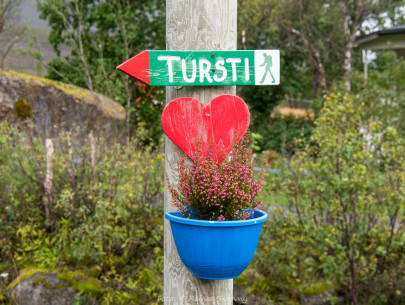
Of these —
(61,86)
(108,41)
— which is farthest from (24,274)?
(108,41)

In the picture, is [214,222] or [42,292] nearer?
[214,222]

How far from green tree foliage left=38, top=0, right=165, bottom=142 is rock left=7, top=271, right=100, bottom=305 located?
922 cm

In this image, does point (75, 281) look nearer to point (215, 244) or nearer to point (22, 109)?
point (215, 244)

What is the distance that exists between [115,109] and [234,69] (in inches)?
330

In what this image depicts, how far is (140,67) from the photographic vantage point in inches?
79.0

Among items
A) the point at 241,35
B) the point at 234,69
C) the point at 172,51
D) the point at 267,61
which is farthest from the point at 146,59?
the point at 241,35

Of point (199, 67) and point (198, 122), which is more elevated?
point (199, 67)

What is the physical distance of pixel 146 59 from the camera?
2.01 metres

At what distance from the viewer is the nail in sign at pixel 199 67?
1.98 metres

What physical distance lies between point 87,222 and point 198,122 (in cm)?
301

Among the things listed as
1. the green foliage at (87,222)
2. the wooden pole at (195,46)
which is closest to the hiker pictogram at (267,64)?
the wooden pole at (195,46)

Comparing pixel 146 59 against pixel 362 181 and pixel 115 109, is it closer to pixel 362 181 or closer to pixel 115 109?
pixel 362 181

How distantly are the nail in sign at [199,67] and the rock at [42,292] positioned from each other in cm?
305

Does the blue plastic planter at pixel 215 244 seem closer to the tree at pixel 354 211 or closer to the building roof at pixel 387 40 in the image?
the tree at pixel 354 211
